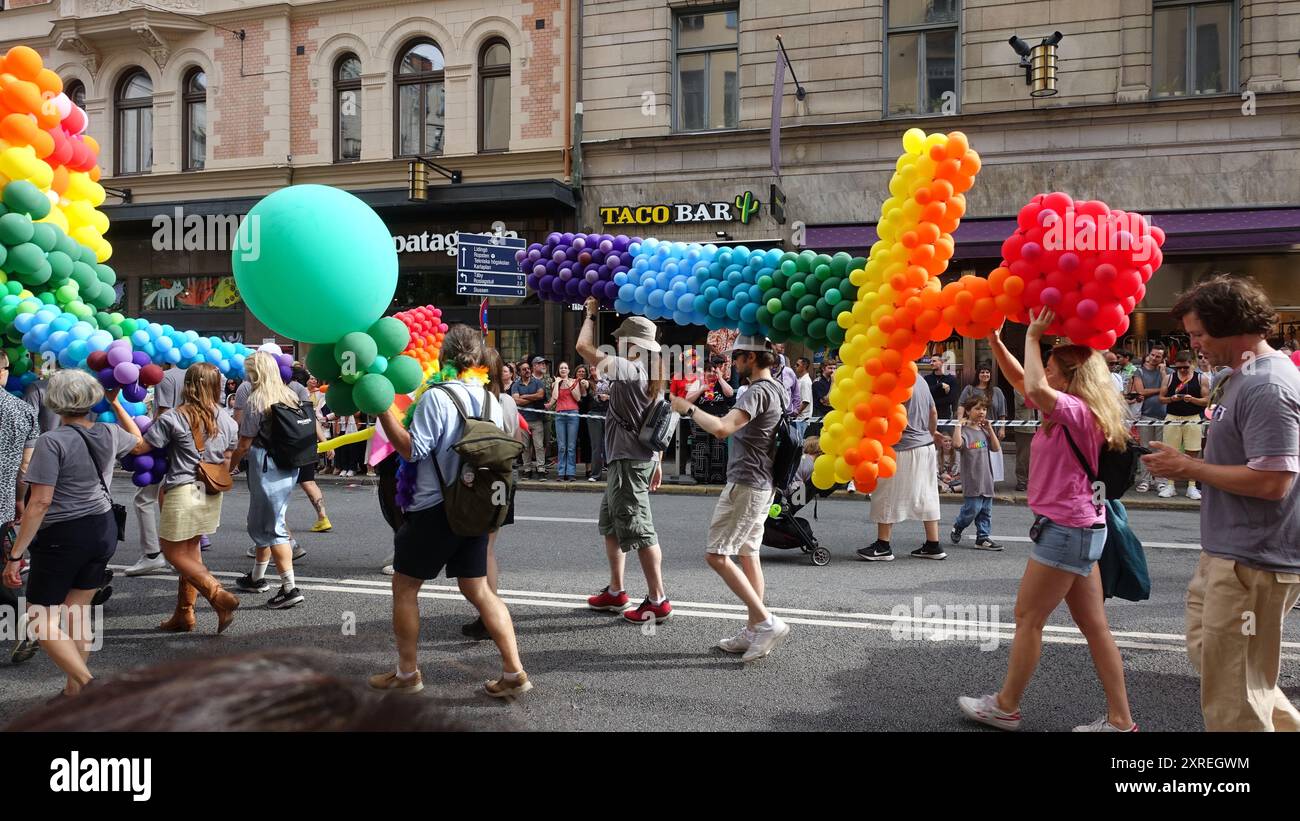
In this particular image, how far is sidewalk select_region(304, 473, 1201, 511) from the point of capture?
11.6 meters

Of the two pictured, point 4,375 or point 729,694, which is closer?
point 729,694

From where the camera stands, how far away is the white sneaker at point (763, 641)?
17.1 feet

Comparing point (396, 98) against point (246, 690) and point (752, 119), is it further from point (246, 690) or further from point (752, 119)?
point (246, 690)

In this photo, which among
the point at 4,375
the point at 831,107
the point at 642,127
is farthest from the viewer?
the point at 642,127

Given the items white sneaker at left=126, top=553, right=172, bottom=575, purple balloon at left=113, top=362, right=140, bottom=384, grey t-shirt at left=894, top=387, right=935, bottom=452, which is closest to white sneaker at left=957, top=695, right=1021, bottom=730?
grey t-shirt at left=894, top=387, right=935, bottom=452

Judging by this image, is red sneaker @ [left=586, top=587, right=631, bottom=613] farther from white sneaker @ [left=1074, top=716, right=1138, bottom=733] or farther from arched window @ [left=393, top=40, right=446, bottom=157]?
arched window @ [left=393, top=40, right=446, bottom=157]

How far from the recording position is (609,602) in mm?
6262

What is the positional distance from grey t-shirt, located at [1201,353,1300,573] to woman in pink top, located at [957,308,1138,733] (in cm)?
61

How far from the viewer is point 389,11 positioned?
1894 cm

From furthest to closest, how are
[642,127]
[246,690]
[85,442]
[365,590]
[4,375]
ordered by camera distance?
[642,127]
[365,590]
[4,375]
[85,442]
[246,690]

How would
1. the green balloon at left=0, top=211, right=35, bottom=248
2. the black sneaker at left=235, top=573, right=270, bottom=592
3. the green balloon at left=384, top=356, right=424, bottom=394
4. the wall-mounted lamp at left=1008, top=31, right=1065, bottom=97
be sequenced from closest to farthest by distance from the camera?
1. the green balloon at left=384, top=356, right=424, bottom=394
2. the green balloon at left=0, top=211, right=35, bottom=248
3. the black sneaker at left=235, top=573, right=270, bottom=592
4. the wall-mounted lamp at left=1008, top=31, right=1065, bottom=97
